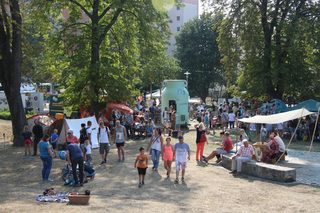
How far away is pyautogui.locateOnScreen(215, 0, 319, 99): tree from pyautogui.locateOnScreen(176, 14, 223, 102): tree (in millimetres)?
29382

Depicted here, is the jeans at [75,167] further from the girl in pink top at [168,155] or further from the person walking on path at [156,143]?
the person walking on path at [156,143]

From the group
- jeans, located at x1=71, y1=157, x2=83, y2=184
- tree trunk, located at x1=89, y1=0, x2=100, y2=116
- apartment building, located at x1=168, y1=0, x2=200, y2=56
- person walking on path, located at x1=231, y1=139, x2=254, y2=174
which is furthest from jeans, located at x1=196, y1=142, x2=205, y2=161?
apartment building, located at x1=168, y1=0, x2=200, y2=56

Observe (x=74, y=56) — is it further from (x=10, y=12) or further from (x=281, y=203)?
(x=281, y=203)

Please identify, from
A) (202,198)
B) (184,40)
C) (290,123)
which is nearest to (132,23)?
(290,123)


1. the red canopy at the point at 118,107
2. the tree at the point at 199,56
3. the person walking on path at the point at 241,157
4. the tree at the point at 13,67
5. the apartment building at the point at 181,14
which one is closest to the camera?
the person walking on path at the point at 241,157

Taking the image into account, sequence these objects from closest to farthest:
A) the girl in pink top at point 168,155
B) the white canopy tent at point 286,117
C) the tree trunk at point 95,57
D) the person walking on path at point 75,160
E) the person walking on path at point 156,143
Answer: the person walking on path at point 75,160 → the girl in pink top at point 168,155 → the person walking on path at point 156,143 → the white canopy tent at point 286,117 → the tree trunk at point 95,57

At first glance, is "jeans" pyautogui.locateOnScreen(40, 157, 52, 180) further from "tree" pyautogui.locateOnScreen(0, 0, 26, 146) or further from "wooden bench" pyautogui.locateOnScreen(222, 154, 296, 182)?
"tree" pyautogui.locateOnScreen(0, 0, 26, 146)

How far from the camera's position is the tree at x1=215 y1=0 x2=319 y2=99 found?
107 feet

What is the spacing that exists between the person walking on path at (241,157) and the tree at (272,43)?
16.1 metres

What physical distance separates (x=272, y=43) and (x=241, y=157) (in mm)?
18826

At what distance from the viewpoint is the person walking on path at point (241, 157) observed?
17344 millimetres

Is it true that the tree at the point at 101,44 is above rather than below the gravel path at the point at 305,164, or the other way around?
above

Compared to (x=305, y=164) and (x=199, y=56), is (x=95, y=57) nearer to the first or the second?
(x=305, y=164)

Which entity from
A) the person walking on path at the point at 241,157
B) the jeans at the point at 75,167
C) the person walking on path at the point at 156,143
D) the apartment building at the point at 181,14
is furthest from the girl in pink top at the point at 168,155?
the apartment building at the point at 181,14
